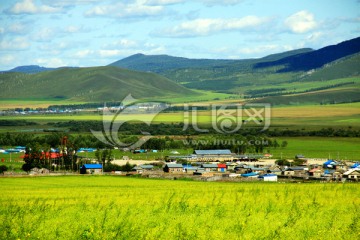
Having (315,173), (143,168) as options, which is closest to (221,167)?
(143,168)

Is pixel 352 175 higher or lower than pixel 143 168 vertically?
higher

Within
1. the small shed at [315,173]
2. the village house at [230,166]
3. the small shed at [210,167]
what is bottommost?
the village house at [230,166]

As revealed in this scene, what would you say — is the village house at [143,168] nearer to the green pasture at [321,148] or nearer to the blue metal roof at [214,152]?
the blue metal roof at [214,152]

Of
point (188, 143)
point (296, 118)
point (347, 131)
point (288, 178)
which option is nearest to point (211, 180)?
point (288, 178)

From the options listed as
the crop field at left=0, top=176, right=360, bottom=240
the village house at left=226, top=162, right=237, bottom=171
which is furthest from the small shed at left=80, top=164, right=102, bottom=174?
the crop field at left=0, top=176, right=360, bottom=240

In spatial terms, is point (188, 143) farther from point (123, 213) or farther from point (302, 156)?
point (123, 213)

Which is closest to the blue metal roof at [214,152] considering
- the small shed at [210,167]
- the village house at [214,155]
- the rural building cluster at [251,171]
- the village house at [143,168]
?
the village house at [214,155]

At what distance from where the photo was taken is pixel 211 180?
46.0 meters

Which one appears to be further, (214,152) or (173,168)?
(214,152)

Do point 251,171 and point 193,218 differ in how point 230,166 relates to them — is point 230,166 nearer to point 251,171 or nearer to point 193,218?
point 251,171

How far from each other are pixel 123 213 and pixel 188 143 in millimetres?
73762

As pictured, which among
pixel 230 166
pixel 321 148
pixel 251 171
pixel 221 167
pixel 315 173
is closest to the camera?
pixel 315 173

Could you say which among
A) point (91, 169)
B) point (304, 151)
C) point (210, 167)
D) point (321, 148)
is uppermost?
point (91, 169)

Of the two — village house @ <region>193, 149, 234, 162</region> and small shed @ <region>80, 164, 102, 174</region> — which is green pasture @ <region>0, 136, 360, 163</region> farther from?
small shed @ <region>80, 164, 102, 174</region>
